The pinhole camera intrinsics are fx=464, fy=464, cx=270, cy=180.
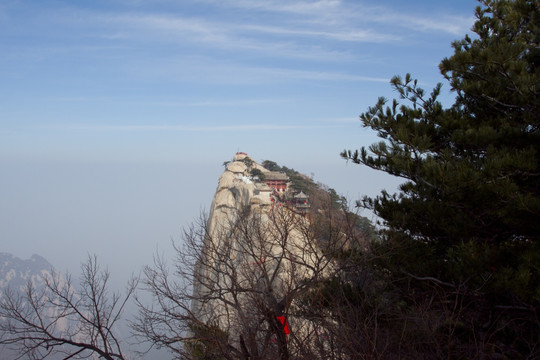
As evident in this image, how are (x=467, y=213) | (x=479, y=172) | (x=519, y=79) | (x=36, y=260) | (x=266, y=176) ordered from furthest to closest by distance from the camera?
(x=36, y=260), (x=266, y=176), (x=467, y=213), (x=519, y=79), (x=479, y=172)

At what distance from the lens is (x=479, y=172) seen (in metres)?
5.72

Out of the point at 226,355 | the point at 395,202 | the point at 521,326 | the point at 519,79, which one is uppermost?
the point at 519,79

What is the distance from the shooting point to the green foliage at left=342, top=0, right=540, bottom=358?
5832mm

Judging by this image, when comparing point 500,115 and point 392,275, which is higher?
point 500,115

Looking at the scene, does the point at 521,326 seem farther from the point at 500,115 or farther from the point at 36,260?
the point at 36,260

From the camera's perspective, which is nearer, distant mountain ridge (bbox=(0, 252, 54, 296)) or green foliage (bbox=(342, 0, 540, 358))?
green foliage (bbox=(342, 0, 540, 358))

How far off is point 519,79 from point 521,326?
3.31 metres

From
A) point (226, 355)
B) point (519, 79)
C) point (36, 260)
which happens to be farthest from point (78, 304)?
point (36, 260)

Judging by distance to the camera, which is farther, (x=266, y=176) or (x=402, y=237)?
(x=266, y=176)

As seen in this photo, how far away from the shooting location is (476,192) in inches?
260

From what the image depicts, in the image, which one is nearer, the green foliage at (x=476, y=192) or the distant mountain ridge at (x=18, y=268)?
the green foliage at (x=476, y=192)

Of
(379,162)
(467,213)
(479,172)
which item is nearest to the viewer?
(479,172)

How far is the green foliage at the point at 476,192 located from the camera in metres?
5.83

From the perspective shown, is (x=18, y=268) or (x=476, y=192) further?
(x=18, y=268)
